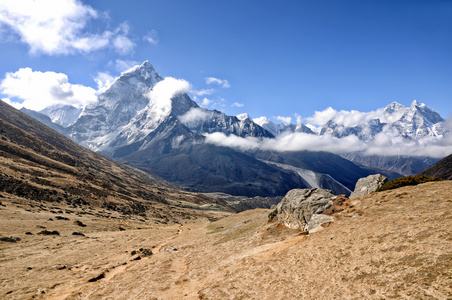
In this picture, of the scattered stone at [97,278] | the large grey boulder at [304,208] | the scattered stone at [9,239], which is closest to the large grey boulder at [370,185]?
the large grey boulder at [304,208]

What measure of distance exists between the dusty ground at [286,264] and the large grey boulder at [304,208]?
5.61 feet

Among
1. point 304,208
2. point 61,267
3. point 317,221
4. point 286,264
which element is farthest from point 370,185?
point 61,267

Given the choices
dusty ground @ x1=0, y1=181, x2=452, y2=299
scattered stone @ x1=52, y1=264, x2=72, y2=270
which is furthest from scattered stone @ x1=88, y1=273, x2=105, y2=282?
scattered stone @ x1=52, y1=264, x2=72, y2=270

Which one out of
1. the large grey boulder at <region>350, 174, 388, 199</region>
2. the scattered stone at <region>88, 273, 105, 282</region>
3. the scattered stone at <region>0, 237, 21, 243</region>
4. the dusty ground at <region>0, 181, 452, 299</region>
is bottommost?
the scattered stone at <region>0, 237, 21, 243</region>

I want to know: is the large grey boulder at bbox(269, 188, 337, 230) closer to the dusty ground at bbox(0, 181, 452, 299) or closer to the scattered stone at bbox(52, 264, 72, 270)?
the dusty ground at bbox(0, 181, 452, 299)

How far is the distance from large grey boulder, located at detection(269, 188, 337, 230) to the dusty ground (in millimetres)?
1710

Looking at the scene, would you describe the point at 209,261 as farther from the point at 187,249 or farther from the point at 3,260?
the point at 3,260

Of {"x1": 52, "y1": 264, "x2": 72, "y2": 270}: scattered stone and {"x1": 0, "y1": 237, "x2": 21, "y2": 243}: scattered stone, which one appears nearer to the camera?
{"x1": 52, "y1": 264, "x2": 72, "y2": 270}: scattered stone

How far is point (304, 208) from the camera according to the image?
3250cm

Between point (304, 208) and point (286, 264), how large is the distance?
13.5m

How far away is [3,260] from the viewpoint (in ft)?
94.1

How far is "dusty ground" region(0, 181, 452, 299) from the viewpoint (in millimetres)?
14461

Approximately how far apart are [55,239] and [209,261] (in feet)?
98.2

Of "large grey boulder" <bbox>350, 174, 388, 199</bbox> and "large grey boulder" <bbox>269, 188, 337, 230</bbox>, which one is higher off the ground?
"large grey boulder" <bbox>350, 174, 388, 199</bbox>
